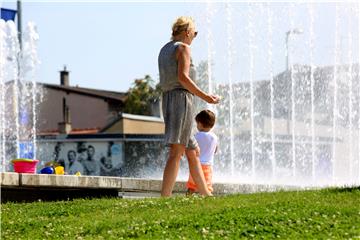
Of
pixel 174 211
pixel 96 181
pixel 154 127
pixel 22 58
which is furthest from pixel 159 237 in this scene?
pixel 154 127

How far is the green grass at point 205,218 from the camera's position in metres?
6.72

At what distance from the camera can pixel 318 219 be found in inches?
277

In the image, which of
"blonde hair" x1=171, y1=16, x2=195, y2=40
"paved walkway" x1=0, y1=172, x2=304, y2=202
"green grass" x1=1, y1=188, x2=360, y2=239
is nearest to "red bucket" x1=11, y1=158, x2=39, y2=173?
"paved walkway" x1=0, y1=172, x2=304, y2=202

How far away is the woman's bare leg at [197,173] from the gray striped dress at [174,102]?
107 mm

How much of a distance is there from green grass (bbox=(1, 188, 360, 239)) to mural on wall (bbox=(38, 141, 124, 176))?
37294 mm

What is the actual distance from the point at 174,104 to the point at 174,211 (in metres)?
1.67

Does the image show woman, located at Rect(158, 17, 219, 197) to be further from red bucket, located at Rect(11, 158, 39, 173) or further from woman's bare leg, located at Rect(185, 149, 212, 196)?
red bucket, located at Rect(11, 158, 39, 173)

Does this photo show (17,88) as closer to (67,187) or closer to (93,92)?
(67,187)

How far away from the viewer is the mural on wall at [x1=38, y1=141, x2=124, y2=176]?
46094 millimetres

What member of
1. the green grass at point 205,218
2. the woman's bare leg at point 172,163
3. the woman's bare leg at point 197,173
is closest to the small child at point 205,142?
the woman's bare leg at point 197,173

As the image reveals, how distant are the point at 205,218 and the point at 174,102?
2151 mm

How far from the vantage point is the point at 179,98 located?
907 cm

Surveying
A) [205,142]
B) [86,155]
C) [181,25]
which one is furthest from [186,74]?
[86,155]

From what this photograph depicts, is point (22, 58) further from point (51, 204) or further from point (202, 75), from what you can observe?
point (51, 204)
